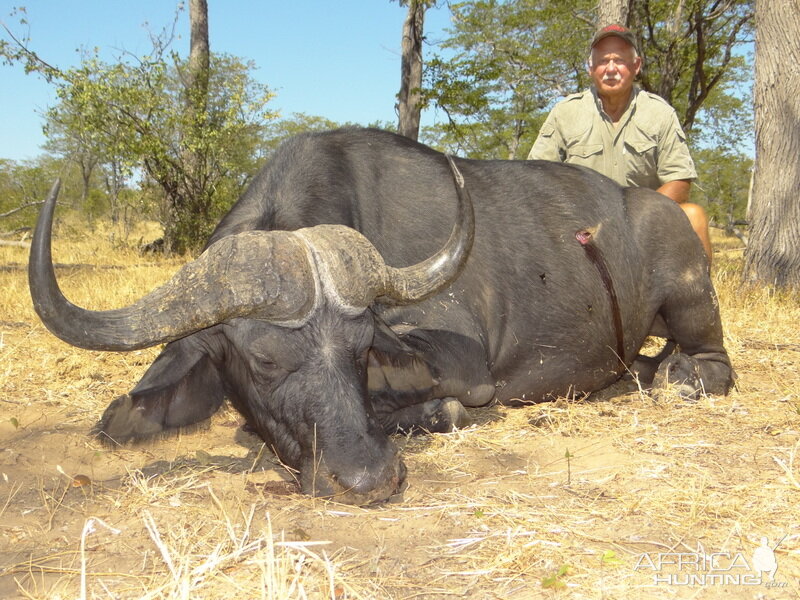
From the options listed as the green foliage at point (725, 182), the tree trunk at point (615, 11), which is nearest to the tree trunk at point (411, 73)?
the tree trunk at point (615, 11)

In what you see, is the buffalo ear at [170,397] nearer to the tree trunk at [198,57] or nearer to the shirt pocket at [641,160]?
the shirt pocket at [641,160]

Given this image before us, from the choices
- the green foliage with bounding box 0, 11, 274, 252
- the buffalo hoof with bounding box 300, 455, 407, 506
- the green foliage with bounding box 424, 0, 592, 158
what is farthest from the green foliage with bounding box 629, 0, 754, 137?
the buffalo hoof with bounding box 300, 455, 407, 506

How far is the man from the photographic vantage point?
5.99m

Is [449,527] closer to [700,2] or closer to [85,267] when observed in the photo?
[85,267]

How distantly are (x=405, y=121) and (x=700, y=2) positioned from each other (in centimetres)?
673

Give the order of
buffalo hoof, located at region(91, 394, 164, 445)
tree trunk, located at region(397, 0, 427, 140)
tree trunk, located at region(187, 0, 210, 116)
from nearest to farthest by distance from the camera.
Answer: buffalo hoof, located at region(91, 394, 164, 445) → tree trunk, located at region(187, 0, 210, 116) → tree trunk, located at region(397, 0, 427, 140)

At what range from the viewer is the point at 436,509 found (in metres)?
2.77

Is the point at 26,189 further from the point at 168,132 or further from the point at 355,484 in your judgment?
the point at 355,484

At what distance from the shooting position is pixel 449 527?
8.59 feet

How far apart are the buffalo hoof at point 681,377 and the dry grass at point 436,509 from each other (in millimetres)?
150

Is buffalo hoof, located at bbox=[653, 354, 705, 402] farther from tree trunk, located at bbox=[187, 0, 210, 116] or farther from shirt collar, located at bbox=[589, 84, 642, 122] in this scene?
tree trunk, located at bbox=[187, 0, 210, 116]

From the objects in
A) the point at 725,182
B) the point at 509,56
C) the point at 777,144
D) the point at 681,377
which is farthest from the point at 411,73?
the point at 725,182

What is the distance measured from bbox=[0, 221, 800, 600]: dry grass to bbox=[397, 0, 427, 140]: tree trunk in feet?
42.1

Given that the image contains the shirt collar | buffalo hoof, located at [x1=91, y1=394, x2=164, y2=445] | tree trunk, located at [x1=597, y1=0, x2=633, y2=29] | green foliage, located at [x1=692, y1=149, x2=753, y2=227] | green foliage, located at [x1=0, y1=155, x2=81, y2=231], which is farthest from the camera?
green foliage, located at [x1=692, y1=149, x2=753, y2=227]
